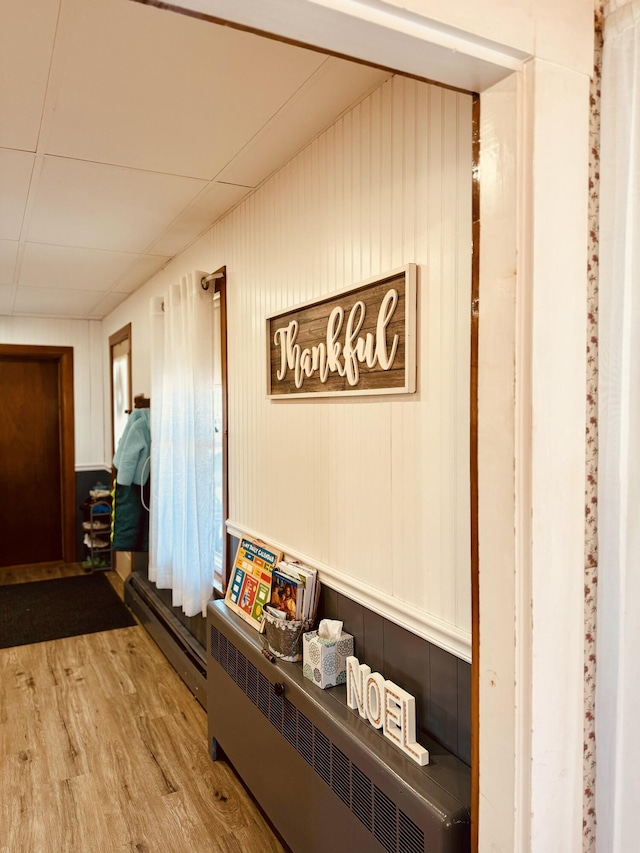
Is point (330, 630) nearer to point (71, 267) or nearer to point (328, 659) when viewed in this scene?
point (328, 659)

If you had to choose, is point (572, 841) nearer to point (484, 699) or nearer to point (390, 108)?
point (484, 699)

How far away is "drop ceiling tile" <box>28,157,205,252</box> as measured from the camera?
2.12m

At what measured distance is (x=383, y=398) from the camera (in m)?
1.57

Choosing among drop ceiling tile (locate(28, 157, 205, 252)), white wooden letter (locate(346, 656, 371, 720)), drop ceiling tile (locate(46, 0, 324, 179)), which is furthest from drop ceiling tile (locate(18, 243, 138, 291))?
white wooden letter (locate(346, 656, 371, 720))

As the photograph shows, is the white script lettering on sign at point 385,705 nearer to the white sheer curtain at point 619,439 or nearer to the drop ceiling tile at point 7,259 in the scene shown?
the white sheer curtain at point 619,439

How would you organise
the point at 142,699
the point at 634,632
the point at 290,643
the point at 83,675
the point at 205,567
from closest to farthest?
the point at 634,632, the point at 290,643, the point at 205,567, the point at 142,699, the point at 83,675

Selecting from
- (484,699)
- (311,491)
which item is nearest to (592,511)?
(484,699)

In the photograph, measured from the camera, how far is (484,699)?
1.01 m

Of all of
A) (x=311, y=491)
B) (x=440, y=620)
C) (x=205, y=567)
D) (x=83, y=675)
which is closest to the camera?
(x=440, y=620)

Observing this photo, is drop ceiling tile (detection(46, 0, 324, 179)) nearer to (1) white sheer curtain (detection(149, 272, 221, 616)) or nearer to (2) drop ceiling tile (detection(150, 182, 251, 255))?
(2) drop ceiling tile (detection(150, 182, 251, 255))

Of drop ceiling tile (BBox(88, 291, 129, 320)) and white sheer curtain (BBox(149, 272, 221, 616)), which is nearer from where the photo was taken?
white sheer curtain (BBox(149, 272, 221, 616))

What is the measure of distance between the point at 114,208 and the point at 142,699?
7.69ft

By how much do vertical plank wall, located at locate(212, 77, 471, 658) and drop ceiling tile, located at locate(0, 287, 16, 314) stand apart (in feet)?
8.65

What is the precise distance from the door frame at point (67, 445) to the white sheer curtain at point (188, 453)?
8.74 feet
